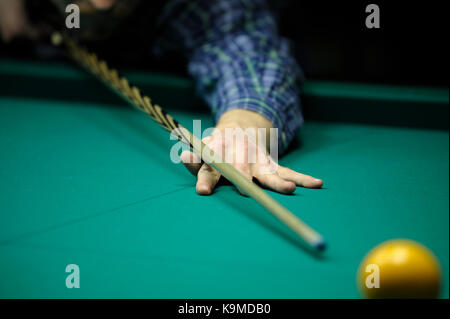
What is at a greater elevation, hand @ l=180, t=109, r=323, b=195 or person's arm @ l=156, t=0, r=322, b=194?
person's arm @ l=156, t=0, r=322, b=194

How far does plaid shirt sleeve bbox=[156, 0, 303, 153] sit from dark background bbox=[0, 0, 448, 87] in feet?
3.41

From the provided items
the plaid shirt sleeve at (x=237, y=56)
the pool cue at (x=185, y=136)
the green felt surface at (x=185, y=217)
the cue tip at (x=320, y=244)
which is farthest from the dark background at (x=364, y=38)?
the cue tip at (x=320, y=244)

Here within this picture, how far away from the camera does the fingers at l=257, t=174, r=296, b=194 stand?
4.15 feet

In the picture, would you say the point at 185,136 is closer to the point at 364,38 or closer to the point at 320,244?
the point at 320,244

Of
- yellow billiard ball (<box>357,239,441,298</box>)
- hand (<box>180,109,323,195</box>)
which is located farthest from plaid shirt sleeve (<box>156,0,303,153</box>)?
yellow billiard ball (<box>357,239,441,298</box>)

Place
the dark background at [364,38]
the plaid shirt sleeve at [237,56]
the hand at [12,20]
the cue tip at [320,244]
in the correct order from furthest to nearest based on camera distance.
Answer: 1. the dark background at [364,38]
2. the hand at [12,20]
3. the plaid shirt sleeve at [237,56]
4. the cue tip at [320,244]

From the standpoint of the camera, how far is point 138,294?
82 centimetres

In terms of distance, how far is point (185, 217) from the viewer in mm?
1125

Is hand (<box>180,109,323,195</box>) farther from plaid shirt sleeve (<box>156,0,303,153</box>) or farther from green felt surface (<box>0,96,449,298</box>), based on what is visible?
plaid shirt sleeve (<box>156,0,303,153</box>)

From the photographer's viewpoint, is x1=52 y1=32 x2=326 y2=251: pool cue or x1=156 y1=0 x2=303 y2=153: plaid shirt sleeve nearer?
x1=52 y1=32 x2=326 y2=251: pool cue

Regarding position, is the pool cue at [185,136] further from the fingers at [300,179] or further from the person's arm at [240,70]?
the fingers at [300,179]

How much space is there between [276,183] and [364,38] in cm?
279

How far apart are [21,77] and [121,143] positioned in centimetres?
99

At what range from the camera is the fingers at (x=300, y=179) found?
131cm
